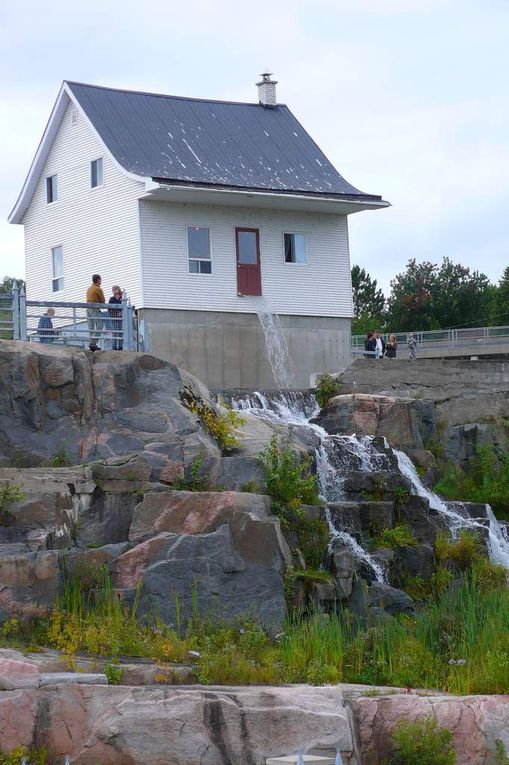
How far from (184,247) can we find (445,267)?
39.9 meters

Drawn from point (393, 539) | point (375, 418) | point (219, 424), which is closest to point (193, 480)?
point (219, 424)

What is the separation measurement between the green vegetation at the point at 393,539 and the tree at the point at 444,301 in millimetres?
47079

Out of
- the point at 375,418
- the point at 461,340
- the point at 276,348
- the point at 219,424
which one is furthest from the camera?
the point at 461,340

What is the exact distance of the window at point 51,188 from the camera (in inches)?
1644

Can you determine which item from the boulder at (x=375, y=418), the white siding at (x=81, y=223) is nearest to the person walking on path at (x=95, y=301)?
the boulder at (x=375, y=418)

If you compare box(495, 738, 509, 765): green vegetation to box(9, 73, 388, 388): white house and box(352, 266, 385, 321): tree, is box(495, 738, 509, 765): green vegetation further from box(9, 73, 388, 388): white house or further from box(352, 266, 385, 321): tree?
box(352, 266, 385, 321): tree

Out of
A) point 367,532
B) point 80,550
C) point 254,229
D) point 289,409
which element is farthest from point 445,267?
point 80,550

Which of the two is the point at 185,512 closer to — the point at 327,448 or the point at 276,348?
the point at 327,448

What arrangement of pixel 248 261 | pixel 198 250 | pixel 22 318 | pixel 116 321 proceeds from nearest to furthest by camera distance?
pixel 22 318 < pixel 116 321 < pixel 198 250 < pixel 248 261

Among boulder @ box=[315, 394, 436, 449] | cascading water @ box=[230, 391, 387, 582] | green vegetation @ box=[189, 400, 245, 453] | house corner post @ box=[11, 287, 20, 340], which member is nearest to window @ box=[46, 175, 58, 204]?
cascading water @ box=[230, 391, 387, 582]

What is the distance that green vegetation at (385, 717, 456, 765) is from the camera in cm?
1717

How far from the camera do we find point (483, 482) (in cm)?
3219

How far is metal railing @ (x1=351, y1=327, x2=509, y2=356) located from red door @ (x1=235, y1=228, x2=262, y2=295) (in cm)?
1759

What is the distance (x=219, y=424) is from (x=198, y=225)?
47.3 ft
